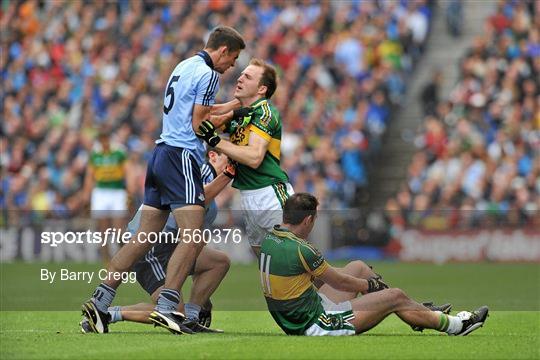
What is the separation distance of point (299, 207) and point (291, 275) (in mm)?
551

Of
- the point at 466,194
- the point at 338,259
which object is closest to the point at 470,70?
the point at 466,194

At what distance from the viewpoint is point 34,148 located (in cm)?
2889

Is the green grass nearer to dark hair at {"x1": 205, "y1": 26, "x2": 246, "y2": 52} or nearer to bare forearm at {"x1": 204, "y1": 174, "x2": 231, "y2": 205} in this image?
bare forearm at {"x1": 204, "y1": 174, "x2": 231, "y2": 205}

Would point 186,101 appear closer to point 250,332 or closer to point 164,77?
point 250,332

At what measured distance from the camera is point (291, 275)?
1070 cm

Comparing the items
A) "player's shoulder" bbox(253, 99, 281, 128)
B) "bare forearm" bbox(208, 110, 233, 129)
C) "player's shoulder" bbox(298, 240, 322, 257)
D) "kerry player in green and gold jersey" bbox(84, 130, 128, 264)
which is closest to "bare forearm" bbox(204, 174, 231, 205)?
"bare forearm" bbox(208, 110, 233, 129)

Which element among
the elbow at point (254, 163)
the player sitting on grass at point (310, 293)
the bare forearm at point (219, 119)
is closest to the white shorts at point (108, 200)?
the bare forearm at point (219, 119)

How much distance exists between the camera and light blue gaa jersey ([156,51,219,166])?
37.1ft

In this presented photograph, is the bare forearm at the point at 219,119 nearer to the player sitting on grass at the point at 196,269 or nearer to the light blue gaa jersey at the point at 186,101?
the light blue gaa jersey at the point at 186,101

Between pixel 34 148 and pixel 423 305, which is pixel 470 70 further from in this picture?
pixel 423 305

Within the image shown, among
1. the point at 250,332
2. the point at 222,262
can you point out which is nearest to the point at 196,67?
the point at 222,262

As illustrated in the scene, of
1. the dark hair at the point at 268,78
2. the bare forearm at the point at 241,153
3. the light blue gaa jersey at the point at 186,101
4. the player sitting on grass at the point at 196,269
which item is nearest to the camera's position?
the light blue gaa jersey at the point at 186,101

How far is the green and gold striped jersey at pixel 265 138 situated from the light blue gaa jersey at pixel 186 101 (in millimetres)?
482

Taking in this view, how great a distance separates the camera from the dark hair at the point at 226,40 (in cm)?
1149
